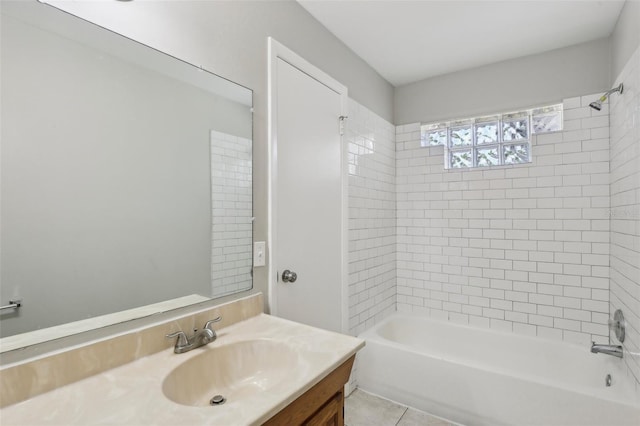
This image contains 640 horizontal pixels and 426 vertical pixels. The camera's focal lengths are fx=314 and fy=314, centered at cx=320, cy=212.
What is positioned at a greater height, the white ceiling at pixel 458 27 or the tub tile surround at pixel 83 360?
the white ceiling at pixel 458 27

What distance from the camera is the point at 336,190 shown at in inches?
89.7

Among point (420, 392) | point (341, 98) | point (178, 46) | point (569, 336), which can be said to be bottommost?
point (420, 392)

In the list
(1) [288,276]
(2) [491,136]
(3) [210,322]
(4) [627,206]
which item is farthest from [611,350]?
(3) [210,322]

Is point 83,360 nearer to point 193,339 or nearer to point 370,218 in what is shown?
point 193,339

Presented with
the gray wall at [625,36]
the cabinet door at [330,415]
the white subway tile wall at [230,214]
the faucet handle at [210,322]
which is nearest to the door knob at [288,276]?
the white subway tile wall at [230,214]

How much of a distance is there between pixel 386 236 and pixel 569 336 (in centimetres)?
159

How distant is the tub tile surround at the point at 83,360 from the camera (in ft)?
2.82

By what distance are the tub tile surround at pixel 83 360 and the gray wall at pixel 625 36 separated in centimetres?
269

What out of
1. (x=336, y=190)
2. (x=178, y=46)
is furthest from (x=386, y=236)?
(x=178, y=46)

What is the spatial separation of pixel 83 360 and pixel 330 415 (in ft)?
2.77

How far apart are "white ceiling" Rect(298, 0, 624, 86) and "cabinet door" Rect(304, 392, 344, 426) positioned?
2.14 m

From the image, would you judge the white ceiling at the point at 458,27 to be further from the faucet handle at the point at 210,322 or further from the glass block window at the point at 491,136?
the faucet handle at the point at 210,322

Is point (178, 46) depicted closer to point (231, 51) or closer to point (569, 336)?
point (231, 51)

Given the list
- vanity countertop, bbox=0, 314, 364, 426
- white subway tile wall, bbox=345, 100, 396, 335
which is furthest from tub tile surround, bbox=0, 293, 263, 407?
white subway tile wall, bbox=345, 100, 396, 335
